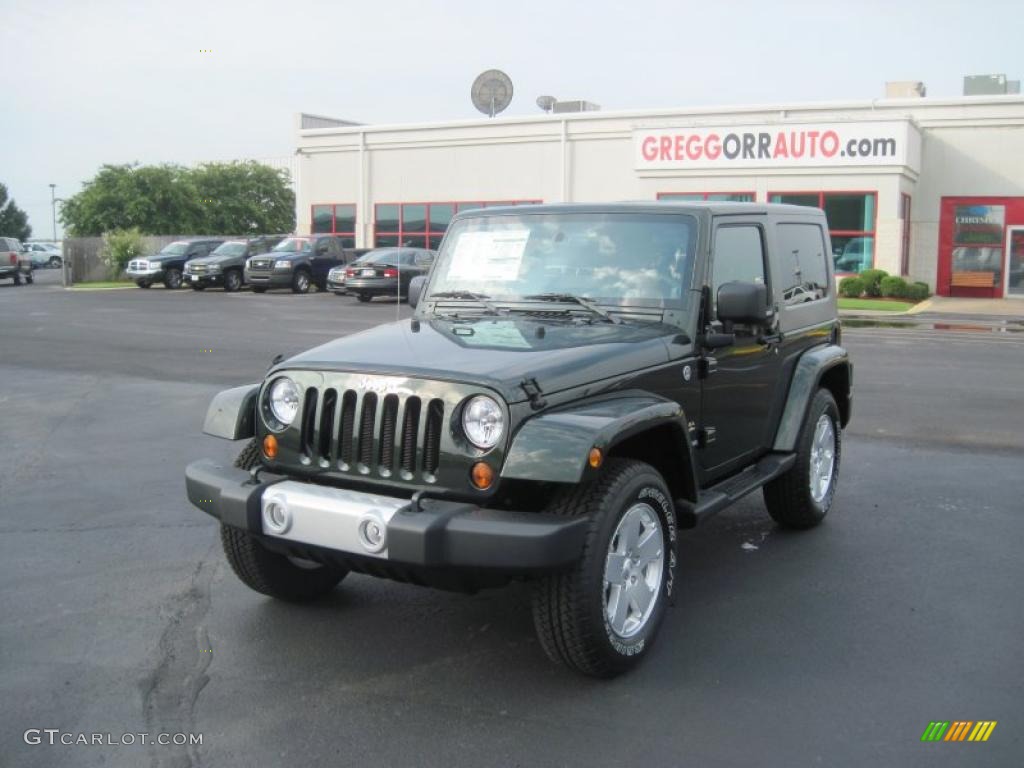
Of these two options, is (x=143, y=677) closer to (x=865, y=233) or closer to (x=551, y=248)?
(x=551, y=248)

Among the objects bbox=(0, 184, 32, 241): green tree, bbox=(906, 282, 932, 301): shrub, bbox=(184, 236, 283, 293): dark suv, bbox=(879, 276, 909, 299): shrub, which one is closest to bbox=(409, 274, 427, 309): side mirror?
bbox=(879, 276, 909, 299): shrub

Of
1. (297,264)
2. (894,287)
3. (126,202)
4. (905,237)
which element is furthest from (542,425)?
(126,202)

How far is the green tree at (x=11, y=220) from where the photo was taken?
3612 inches

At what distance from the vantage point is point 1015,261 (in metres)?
30.5

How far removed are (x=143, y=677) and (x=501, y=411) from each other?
1.81 meters

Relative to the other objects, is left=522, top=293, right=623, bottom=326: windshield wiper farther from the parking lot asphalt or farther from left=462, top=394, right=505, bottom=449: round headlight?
the parking lot asphalt

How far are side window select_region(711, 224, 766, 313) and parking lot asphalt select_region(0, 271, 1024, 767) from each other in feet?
5.07

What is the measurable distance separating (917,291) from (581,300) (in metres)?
25.9

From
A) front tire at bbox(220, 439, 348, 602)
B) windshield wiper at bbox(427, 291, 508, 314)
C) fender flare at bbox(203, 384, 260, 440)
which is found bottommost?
front tire at bbox(220, 439, 348, 602)

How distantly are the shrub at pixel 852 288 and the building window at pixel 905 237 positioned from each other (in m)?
2.22

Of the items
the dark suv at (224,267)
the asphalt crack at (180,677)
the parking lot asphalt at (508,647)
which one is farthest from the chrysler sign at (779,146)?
the asphalt crack at (180,677)

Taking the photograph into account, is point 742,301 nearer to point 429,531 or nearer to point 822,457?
point 429,531

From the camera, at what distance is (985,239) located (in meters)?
30.9

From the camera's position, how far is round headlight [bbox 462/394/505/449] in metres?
4.09
